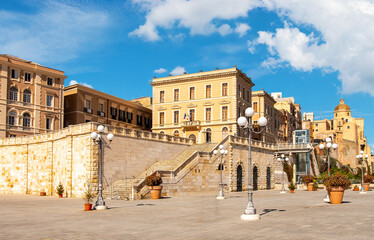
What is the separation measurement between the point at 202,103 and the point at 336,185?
38.3 meters

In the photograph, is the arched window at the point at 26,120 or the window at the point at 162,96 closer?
the arched window at the point at 26,120

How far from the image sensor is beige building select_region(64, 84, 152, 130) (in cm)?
5206

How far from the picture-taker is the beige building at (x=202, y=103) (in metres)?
55.9

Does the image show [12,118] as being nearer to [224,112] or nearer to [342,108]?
[224,112]

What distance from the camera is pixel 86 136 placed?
108ft

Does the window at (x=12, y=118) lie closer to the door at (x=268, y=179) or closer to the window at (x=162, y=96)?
the window at (x=162, y=96)

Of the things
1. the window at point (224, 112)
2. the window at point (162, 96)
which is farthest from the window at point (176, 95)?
the window at point (224, 112)

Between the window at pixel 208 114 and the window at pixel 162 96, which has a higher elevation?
the window at pixel 162 96

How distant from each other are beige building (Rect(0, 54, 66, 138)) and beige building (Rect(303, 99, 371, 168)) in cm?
7063

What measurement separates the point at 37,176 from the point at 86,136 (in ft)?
31.1

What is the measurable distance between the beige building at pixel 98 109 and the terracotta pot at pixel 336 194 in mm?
38038

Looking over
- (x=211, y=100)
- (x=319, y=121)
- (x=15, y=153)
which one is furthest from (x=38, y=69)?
(x=319, y=121)

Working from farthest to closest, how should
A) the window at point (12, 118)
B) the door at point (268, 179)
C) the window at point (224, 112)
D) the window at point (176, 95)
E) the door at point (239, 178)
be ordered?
the window at point (176, 95), the window at point (224, 112), the door at point (268, 179), the window at point (12, 118), the door at point (239, 178)

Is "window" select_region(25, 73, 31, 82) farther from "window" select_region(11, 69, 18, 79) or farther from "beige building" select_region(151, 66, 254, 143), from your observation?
"beige building" select_region(151, 66, 254, 143)
